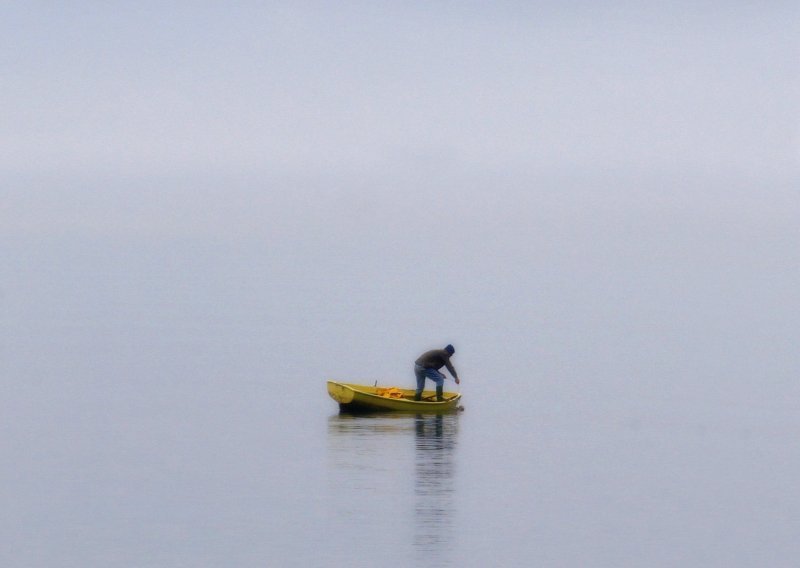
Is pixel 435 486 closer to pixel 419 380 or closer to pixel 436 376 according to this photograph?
pixel 436 376

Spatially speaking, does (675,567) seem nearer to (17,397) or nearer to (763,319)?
(17,397)

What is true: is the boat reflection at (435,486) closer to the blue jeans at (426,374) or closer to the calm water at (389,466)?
the calm water at (389,466)

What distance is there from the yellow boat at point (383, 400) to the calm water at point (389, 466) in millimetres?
492

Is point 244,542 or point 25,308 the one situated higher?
point 25,308

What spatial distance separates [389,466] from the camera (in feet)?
109

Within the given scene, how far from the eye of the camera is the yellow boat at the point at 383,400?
132ft

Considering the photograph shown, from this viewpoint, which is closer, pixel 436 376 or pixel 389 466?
pixel 389 466

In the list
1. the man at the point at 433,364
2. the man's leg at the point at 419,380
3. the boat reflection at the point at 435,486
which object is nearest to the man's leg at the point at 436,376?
the man at the point at 433,364

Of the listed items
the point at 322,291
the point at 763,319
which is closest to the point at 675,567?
the point at 763,319

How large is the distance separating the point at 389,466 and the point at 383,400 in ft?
22.9

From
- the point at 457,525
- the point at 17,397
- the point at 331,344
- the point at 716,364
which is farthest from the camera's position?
the point at 331,344

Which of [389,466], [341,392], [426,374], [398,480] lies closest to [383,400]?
[341,392]

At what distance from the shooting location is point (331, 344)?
86375mm

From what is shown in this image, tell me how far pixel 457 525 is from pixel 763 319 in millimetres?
103110
